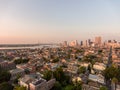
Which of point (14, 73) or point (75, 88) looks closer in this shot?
point (75, 88)

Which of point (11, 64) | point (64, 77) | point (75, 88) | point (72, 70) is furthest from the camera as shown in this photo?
point (11, 64)

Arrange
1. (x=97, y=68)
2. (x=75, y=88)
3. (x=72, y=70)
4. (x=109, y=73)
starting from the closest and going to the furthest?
1. (x=75, y=88)
2. (x=109, y=73)
3. (x=72, y=70)
4. (x=97, y=68)

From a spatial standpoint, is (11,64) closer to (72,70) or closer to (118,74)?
(72,70)

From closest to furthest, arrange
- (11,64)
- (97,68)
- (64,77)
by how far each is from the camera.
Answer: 1. (64,77)
2. (97,68)
3. (11,64)

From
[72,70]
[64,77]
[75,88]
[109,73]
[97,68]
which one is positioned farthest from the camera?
[97,68]

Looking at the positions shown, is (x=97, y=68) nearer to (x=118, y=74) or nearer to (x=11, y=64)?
(x=118, y=74)

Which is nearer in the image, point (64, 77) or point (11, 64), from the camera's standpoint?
point (64, 77)

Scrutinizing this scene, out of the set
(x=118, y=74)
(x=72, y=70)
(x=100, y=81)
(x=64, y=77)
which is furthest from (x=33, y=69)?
(x=118, y=74)

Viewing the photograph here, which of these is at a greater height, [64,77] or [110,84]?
[64,77]

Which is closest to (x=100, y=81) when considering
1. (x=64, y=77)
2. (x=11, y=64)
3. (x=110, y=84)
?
(x=110, y=84)
